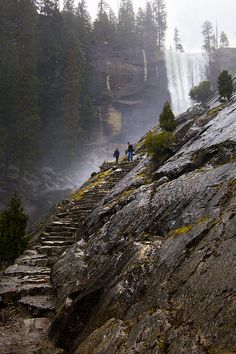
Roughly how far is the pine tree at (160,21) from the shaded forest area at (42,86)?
72.9 ft

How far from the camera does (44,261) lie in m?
11.7

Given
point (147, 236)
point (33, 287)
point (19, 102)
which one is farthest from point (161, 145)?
point (19, 102)

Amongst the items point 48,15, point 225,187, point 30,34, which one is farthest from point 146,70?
point 225,187

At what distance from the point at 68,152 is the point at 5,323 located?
35893mm

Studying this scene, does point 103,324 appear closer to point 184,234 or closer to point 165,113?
point 184,234

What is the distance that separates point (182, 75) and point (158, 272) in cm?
6586

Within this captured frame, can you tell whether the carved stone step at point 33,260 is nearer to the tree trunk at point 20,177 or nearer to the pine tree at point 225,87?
the pine tree at point 225,87

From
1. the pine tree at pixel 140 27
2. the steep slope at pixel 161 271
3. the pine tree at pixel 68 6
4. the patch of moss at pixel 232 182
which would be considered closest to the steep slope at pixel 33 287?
the steep slope at pixel 161 271

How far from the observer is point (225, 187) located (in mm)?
7617

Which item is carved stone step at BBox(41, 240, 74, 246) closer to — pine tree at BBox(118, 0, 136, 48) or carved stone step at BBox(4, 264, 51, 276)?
carved stone step at BBox(4, 264, 51, 276)

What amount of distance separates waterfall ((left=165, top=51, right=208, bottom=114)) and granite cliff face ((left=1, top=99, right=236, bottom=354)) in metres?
53.7

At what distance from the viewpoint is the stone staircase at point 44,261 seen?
9.27m

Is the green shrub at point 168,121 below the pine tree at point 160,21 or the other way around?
below

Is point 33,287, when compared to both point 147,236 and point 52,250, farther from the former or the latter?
point 147,236
